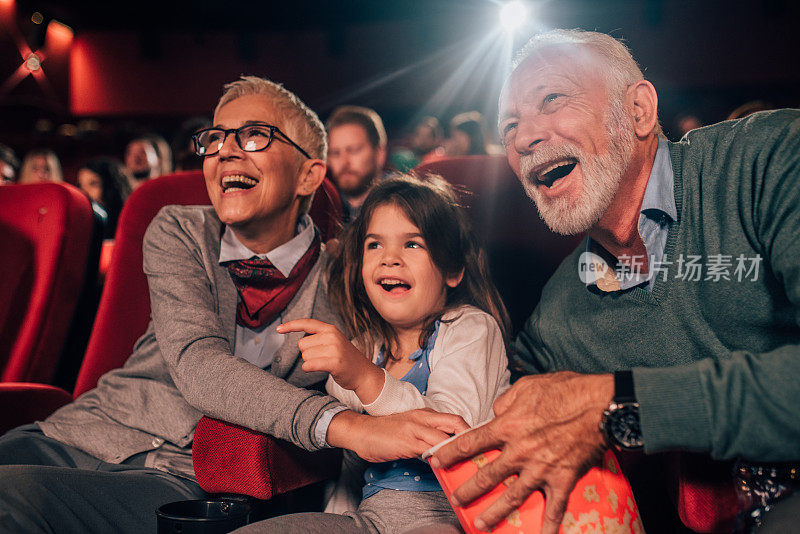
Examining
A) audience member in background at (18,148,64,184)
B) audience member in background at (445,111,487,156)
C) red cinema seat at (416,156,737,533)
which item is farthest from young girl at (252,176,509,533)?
audience member in background at (18,148,64,184)

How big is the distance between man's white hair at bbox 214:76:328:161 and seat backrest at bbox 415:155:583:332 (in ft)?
0.86

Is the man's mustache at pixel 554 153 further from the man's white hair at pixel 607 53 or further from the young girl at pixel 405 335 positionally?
the young girl at pixel 405 335

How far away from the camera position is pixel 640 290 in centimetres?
110

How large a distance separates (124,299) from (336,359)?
73 centimetres

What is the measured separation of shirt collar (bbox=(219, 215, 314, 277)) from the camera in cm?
130

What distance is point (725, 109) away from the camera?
7.45 m

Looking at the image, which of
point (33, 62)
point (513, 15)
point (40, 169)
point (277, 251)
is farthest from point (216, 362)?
point (33, 62)

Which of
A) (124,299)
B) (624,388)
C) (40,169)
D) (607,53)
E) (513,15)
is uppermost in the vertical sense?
(513,15)

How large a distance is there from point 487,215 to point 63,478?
0.99 meters

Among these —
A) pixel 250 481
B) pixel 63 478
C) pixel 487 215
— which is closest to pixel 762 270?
pixel 487 215

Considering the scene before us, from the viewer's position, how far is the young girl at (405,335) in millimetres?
1016

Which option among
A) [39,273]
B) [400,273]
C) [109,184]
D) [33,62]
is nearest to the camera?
[400,273]

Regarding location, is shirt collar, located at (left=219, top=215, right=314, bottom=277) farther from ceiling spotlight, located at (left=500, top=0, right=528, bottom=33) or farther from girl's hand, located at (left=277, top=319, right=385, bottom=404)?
ceiling spotlight, located at (left=500, top=0, right=528, bottom=33)

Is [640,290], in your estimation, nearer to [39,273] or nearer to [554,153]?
[554,153]
